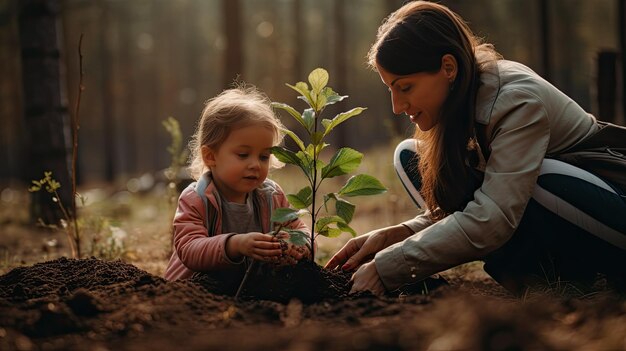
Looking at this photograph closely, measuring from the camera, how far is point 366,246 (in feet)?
10.1

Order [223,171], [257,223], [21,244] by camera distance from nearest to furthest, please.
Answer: [223,171]
[257,223]
[21,244]

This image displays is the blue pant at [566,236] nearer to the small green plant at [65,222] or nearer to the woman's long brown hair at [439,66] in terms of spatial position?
the woman's long brown hair at [439,66]

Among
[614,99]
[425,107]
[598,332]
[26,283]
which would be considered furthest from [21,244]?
[614,99]

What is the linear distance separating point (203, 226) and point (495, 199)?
143 cm

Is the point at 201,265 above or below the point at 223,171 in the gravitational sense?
below

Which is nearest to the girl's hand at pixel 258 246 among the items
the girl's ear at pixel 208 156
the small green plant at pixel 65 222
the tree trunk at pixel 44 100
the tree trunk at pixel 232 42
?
the girl's ear at pixel 208 156

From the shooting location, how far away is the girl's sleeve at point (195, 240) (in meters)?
2.84

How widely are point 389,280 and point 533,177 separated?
0.78 metres

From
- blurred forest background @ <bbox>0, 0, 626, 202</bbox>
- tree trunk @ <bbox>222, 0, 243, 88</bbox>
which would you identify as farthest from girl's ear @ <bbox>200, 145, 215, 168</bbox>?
tree trunk @ <bbox>222, 0, 243, 88</bbox>

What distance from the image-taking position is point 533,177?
8.76 feet

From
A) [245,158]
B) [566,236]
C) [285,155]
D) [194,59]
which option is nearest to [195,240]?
[245,158]

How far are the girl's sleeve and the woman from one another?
66cm

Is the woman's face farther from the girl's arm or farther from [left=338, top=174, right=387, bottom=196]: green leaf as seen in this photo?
the girl's arm

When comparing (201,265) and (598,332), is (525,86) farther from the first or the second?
(201,265)
